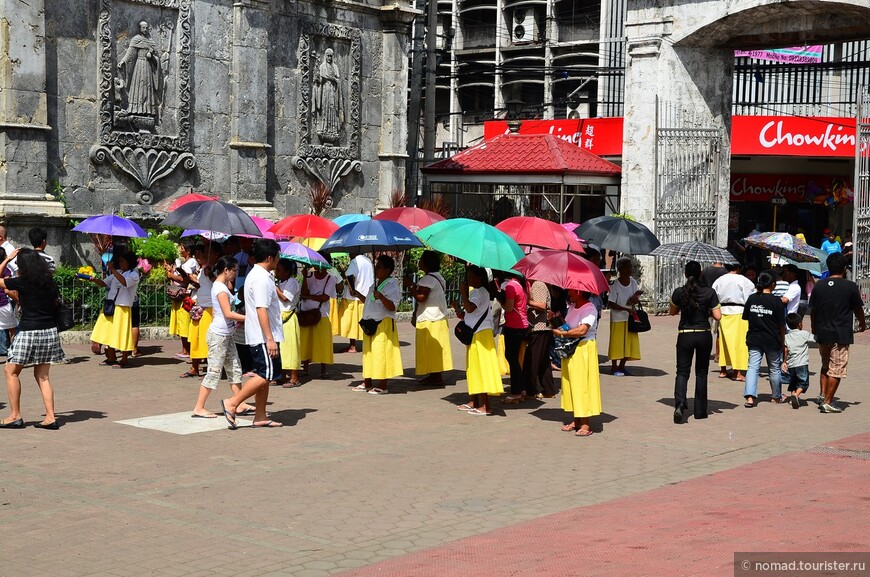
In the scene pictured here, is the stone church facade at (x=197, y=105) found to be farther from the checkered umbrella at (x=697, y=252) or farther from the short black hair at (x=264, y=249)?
the checkered umbrella at (x=697, y=252)

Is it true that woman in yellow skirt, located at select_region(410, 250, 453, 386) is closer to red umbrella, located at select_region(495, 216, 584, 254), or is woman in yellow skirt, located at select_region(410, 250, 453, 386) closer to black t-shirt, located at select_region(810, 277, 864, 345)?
red umbrella, located at select_region(495, 216, 584, 254)

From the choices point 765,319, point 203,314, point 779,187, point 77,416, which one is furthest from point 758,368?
point 779,187

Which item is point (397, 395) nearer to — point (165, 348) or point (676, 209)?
point (165, 348)

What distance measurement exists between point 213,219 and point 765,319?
6375mm

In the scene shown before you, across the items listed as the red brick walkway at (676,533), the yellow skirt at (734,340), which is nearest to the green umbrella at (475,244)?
the red brick walkway at (676,533)

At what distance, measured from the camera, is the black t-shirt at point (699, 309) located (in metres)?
11.8

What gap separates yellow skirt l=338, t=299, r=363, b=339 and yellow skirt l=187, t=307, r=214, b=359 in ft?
10.4

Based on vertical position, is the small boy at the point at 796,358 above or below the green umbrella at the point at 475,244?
below

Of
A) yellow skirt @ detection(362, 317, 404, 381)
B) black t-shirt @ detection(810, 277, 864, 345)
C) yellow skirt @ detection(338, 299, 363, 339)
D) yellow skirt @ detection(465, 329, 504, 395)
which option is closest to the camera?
yellow skirt @ detection(465, 329, 504, 395)

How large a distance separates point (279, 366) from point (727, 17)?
43.4 feet

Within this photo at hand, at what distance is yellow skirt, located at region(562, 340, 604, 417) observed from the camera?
11062 mm

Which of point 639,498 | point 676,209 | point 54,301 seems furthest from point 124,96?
point 639,498

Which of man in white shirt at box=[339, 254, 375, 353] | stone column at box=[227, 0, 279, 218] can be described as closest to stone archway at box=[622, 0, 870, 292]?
stone column at box=[227, 0, 279, 218]

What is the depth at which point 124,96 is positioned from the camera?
19375 millimetres
